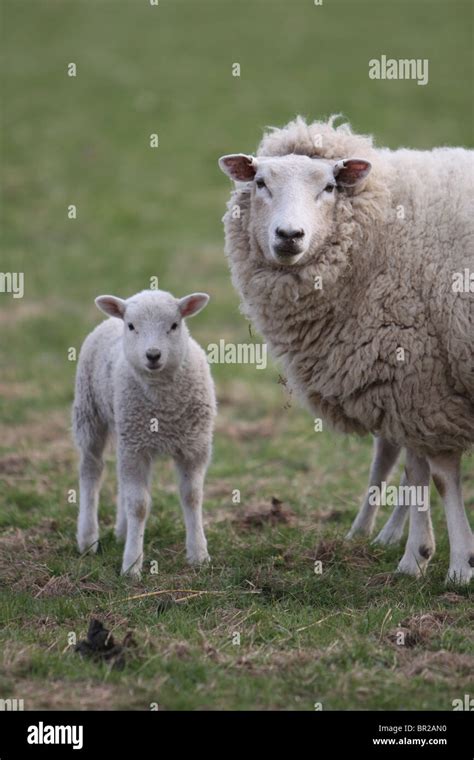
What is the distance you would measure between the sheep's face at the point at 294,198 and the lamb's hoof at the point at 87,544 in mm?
1858

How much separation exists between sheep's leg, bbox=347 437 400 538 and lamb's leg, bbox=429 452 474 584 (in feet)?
2.67

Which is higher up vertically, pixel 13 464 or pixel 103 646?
pixel 13 464

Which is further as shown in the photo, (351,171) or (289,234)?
(351,171)

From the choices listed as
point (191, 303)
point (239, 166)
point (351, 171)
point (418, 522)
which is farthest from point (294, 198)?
point (418, 522)

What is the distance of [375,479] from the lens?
257 inches

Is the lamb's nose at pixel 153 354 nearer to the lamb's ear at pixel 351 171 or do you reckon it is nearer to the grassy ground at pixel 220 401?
the grassy ground at pixel 220 401

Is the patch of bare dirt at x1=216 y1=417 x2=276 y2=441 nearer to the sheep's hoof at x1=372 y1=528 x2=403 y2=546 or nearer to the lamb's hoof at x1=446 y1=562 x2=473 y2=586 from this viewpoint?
the sheep's hoof at x1=372 y1=528 x2=403 y2=546

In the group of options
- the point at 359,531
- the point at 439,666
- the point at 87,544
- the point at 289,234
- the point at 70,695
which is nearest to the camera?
the point at 70,695

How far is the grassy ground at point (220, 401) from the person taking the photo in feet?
14.6

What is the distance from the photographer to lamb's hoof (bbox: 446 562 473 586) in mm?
5488

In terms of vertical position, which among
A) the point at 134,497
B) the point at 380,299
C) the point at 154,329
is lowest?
the point at 134,497

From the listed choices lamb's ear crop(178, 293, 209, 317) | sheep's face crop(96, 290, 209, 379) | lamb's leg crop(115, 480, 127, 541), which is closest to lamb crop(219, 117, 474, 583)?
lamb's ear crop(178, 293, 209, 317)

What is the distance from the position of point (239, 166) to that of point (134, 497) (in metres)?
1.82

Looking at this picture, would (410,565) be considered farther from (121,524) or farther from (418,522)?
(121,524)
